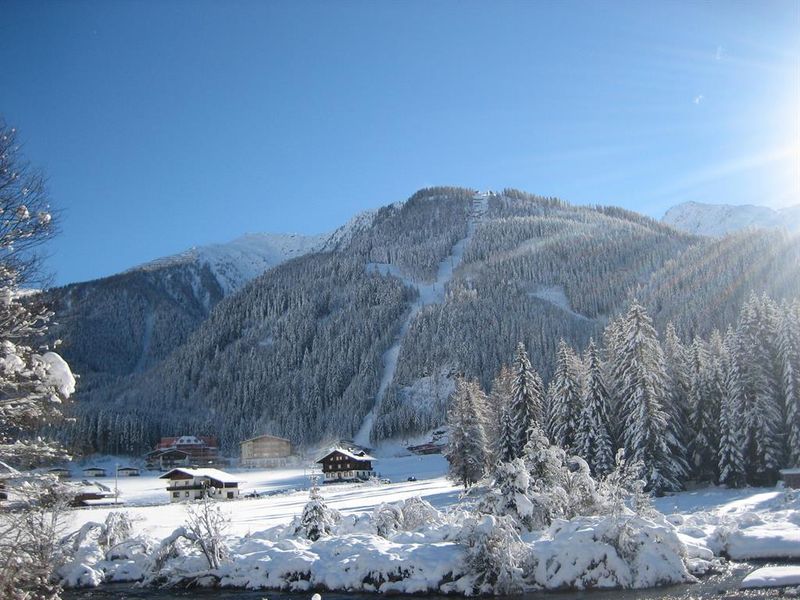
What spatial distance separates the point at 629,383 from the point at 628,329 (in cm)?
410

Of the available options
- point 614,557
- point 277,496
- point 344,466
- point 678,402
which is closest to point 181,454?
point 344,466

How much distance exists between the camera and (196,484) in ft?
244

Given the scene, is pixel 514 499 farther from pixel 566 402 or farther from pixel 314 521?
pixel 566 402

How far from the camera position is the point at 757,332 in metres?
49.0

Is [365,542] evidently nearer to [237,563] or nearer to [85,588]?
[237,563]

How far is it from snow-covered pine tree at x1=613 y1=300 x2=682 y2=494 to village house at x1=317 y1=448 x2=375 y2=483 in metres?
54.4

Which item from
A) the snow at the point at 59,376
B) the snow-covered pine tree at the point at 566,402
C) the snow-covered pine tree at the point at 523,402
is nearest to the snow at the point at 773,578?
the snow at the point at 59,376

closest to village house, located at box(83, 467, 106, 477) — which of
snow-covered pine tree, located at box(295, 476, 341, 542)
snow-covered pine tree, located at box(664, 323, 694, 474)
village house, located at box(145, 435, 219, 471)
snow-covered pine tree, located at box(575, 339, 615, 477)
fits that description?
village house, located at box(145, 435, 219, 471)

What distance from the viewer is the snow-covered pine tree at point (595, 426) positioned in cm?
4797

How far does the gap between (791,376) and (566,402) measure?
52.8 ft

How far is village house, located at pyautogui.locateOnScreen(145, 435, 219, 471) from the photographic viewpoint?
123 metres

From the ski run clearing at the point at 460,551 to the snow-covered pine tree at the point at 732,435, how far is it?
10.3 ft

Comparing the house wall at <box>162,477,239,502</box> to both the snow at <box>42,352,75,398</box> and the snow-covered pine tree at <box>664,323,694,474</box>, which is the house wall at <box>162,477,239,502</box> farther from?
the snow at <box>42,352,75,398</box>

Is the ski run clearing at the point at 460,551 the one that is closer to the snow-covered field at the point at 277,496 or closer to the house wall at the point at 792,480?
the house wall at the point at 792,480
